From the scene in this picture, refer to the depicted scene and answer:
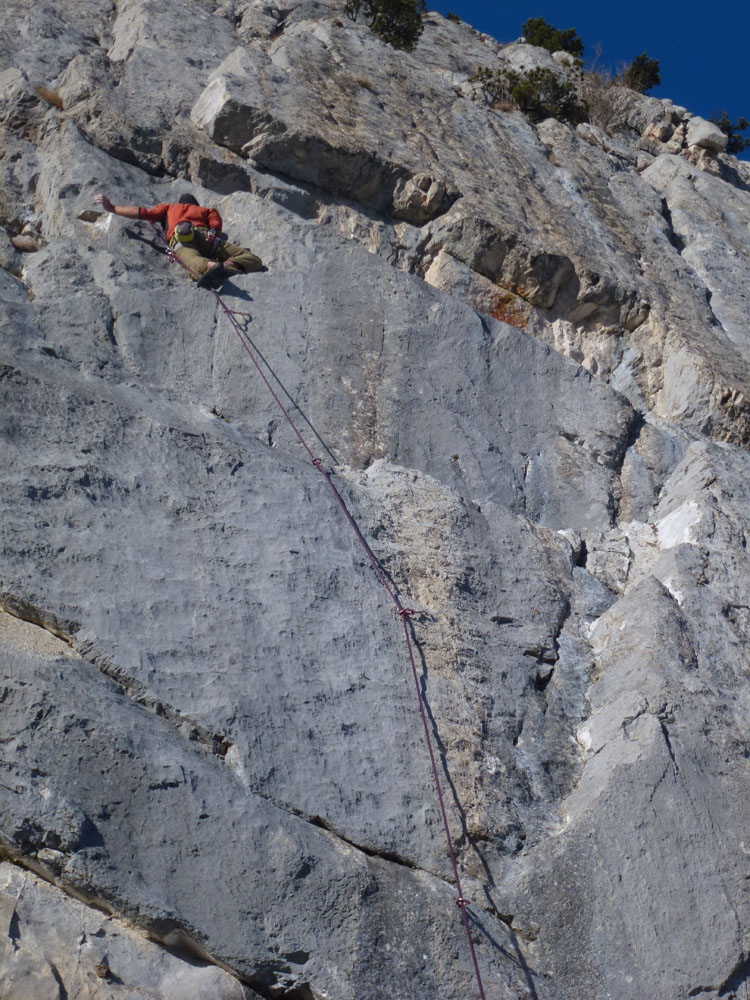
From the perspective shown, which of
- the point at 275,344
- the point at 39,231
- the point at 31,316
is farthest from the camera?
the point at 39,231

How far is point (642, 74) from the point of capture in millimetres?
17125

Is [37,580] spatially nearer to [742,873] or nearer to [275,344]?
[275,344]

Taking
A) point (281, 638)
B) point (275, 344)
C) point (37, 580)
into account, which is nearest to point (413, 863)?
point (281, 638)

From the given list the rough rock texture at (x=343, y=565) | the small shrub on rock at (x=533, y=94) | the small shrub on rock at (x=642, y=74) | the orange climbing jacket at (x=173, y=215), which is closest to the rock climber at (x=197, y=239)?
the orange climbing jacket at (x=173, y=215)

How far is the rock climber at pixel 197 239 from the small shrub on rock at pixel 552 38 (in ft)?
34.2

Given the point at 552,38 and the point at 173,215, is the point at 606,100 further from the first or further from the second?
the point at 173,215

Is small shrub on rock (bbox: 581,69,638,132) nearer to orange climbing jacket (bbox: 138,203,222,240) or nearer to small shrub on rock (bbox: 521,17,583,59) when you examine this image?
small shrub on rock (bbox: 521,17,583,59)

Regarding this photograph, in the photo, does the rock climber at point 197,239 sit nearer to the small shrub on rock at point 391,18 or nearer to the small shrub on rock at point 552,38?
the small shrub on rock at point 391,18

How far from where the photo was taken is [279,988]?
523cm

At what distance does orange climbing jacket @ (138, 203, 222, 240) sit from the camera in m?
8.61

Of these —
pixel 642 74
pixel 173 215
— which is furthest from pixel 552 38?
pixel 173 215


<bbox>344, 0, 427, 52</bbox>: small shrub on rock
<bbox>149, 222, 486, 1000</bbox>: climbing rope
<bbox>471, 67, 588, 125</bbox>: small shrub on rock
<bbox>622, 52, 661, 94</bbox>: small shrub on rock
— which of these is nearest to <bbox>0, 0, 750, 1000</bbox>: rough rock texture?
<bbox>149, 222, 486, 1000</bbox>: climbing rope

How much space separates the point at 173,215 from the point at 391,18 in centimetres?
652

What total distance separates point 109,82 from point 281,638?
18.6 feet
